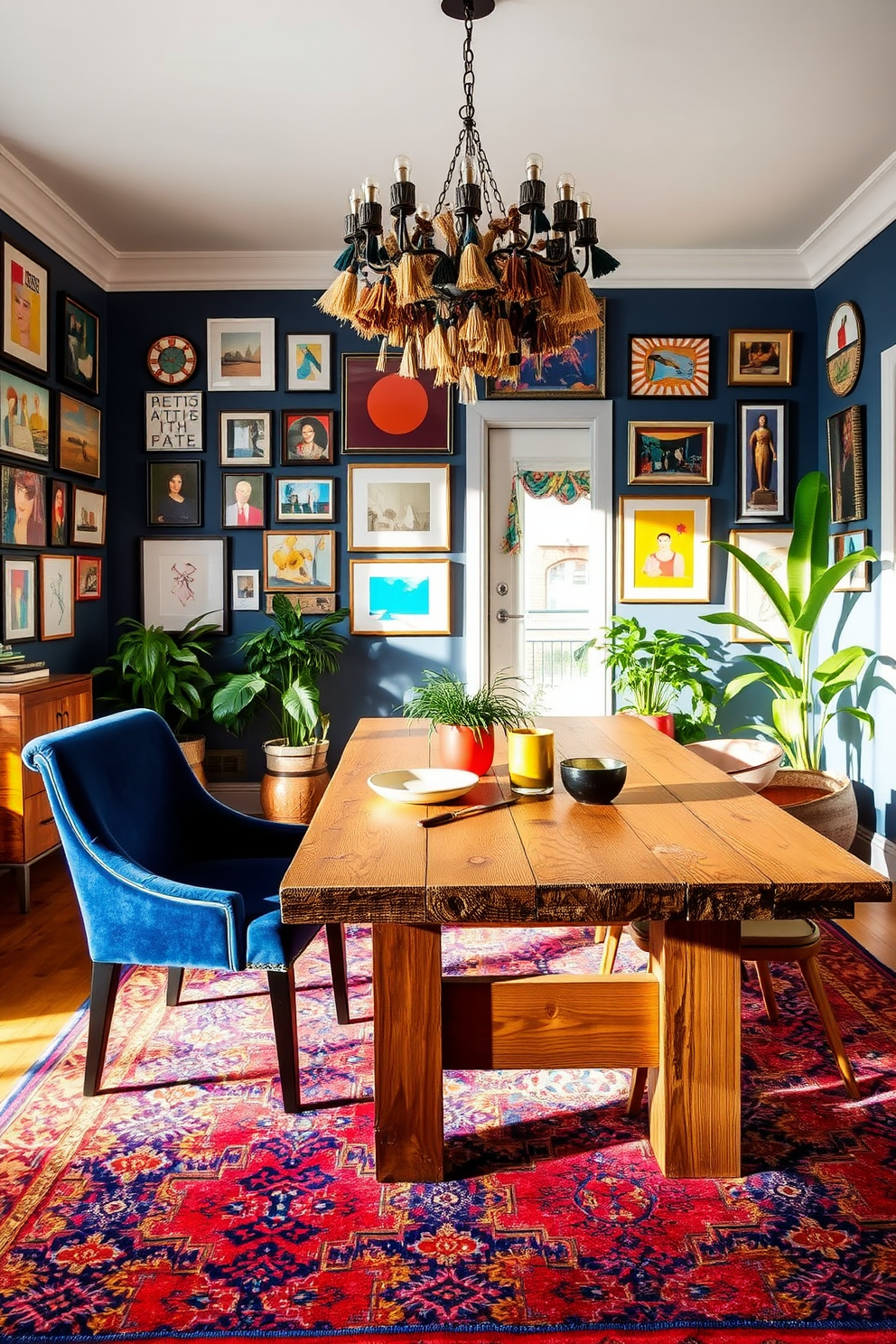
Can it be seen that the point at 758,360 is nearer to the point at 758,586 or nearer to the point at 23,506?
the point at 758,586

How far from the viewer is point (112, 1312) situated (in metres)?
1.50

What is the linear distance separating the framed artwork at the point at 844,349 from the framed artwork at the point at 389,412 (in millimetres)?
1852

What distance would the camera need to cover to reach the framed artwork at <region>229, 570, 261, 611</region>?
4848mm

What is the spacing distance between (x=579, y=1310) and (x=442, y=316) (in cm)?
205

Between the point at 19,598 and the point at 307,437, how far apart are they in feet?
5.39

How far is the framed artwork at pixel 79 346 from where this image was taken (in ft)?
14.0

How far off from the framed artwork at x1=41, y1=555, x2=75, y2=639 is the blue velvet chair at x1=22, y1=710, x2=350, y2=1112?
1.99 metres

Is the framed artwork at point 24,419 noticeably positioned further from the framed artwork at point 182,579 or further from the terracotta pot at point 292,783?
the terracotta pot at point 292,783

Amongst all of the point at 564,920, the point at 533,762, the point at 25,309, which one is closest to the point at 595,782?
the point at 533,762

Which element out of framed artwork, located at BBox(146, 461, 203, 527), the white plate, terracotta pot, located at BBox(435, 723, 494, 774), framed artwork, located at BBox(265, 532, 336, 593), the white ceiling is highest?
the white ceiling

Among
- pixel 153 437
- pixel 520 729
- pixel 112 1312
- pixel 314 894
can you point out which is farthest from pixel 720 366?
pixel 112 1312

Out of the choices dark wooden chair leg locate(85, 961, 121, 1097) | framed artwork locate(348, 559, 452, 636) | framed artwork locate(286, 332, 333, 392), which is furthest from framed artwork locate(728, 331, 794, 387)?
dark wooden chair leg locate(85, 961, 121, 1097)

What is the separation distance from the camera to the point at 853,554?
4.02m

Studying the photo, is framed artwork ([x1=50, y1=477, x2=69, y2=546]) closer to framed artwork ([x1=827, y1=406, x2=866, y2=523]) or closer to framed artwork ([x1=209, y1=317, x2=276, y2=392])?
framed artwork ([x1=209, y1=317, x2=276, y2=392])
